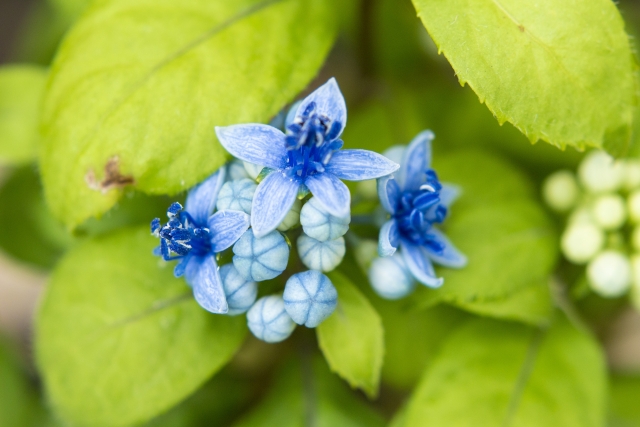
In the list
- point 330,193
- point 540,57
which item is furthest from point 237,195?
point 540,57

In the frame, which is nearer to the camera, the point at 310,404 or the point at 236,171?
the point at 236,171

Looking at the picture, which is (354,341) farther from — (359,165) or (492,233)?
(492,233)

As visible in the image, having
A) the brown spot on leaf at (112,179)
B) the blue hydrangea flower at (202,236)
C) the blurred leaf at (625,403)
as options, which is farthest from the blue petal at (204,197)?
the blurred leaf at (625,403)

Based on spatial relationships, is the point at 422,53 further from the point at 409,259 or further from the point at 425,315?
the point at 409,259

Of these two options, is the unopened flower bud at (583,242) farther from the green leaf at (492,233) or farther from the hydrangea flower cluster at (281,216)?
the hydrangea flower cluster at (281,216)

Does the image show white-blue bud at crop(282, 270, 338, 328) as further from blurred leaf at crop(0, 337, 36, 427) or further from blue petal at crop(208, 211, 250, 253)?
blurred leaf at crop(0, 337, 36, 427)

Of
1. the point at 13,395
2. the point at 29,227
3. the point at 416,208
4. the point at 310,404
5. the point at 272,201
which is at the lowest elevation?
the point at 13,395
